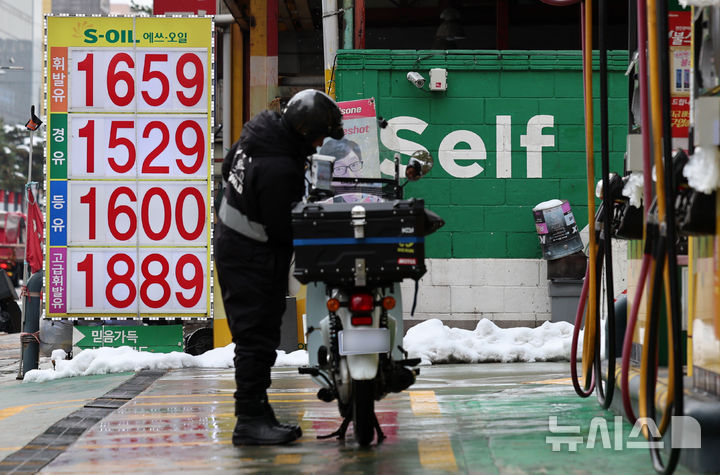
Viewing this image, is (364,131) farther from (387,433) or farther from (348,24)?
(387,433)

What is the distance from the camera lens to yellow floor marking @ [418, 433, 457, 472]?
4418 mm

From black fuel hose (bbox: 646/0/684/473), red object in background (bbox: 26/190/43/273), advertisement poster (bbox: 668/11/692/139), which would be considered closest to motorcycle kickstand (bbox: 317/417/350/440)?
black fuel hose (bbox: 646/0/684/473)

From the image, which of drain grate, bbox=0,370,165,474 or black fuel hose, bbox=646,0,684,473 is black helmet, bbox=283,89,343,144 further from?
drain grate, bbox=0,370,165,474

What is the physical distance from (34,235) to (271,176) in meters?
7.79

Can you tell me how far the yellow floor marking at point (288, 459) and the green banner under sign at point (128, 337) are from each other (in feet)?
18.4

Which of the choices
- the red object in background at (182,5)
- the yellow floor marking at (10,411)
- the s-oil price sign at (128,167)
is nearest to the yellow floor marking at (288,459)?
the yellow floor marking at (10,411)

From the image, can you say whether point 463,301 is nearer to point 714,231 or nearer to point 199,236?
point 199,236

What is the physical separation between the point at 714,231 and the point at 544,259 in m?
6.77

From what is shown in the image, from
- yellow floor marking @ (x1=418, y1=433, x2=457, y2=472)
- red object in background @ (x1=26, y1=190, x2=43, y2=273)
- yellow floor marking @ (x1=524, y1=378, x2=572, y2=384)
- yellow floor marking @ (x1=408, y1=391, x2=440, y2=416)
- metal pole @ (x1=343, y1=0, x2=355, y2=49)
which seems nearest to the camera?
yellow floor marking @ (x1=418, y1=433, x2=457, y2=472)

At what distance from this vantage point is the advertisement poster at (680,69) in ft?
17.6

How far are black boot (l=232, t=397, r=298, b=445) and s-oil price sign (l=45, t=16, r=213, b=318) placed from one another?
517 cm

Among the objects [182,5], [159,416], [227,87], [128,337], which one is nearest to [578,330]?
[159,416]

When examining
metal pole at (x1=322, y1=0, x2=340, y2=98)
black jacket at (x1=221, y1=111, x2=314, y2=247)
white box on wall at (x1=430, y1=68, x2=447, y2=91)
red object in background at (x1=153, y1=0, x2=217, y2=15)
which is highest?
red object in background at (x1=153, y1=0, x2=217, y2=15)

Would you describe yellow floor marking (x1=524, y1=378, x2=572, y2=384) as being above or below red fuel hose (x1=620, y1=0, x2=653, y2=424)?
below
